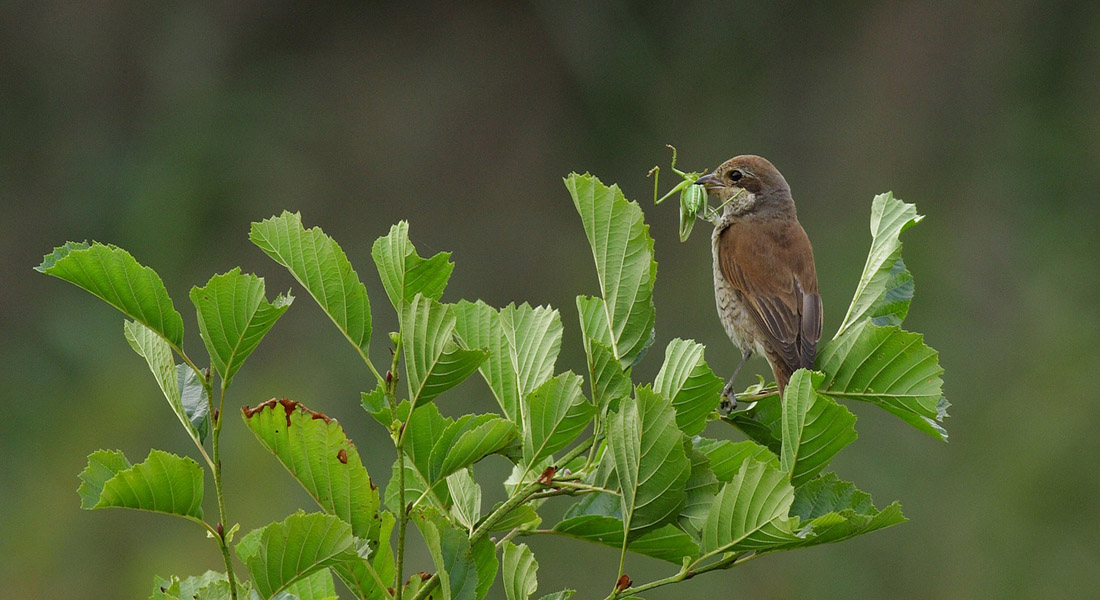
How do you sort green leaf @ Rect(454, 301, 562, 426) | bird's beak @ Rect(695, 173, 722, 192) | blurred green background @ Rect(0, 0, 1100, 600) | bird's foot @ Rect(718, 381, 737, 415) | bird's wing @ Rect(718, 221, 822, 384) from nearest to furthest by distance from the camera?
green leaf @ Rect(454, 301, 562, 426)
bird's foot @ Rect(718, 381, 737, 415)
bird's wing @ Rect(718, 221, 822, 384)
bird's beak @ Rect(695, 173, 722, 192)
blurred green background @ Rect(0, 0, 1100, 600)

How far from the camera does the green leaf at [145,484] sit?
1.57 ft

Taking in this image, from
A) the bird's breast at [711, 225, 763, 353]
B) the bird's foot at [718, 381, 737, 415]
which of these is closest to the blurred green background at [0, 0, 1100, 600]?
the bird's breast at [711, 225, 763, 353]

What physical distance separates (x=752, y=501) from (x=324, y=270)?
0.71ft

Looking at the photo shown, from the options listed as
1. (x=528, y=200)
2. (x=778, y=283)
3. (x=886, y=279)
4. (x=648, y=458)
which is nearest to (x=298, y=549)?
(x=648, y=458)

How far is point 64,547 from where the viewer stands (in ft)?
10.7

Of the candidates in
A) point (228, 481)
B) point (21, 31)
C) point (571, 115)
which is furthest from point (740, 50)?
point (21, 31)

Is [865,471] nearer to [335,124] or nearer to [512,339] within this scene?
[335,124]

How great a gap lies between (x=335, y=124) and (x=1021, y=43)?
244 cm

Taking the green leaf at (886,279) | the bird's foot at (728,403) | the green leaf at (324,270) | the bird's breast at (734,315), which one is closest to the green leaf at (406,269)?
the green leaf at (324,270)

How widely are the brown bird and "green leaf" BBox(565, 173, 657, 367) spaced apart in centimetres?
93

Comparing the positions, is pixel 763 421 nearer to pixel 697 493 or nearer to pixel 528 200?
pixel 697 493

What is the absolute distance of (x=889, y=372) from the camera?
2.08 feet

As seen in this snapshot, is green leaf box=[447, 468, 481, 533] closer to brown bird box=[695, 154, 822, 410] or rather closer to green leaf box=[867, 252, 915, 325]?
green leaf box=[867, 252, 915, 325]

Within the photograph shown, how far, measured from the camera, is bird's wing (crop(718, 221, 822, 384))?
156cm
